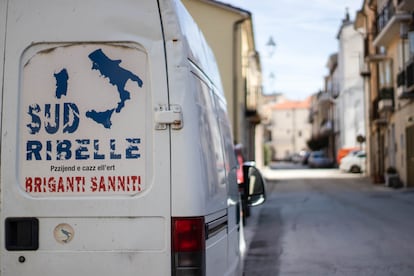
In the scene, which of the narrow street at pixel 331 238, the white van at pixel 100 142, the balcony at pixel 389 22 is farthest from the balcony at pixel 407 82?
the white van at pixel 100 142

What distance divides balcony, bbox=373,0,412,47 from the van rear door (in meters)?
25.2

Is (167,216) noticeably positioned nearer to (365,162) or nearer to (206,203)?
(206,203)

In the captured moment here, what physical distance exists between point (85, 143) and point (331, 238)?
8972mm

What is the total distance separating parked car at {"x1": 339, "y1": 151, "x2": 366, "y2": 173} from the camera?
143ft

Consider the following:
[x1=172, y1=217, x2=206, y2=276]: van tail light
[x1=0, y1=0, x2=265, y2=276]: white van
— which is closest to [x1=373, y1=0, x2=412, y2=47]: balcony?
[x1=0, y1=0, x2=265, y2=276]: white van

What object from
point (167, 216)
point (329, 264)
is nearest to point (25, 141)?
point (167, 216)

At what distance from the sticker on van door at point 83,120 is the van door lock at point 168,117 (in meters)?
0.10

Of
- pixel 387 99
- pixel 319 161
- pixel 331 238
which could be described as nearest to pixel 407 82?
pixel 387 99

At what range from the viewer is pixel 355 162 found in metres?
44.1

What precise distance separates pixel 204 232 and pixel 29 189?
94cm

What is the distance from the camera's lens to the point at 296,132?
12912 centimetres

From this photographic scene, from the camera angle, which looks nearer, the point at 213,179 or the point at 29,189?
the point at 29,189

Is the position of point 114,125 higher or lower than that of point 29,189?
higher

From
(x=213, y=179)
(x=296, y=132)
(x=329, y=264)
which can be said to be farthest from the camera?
(x=296, y=132)
